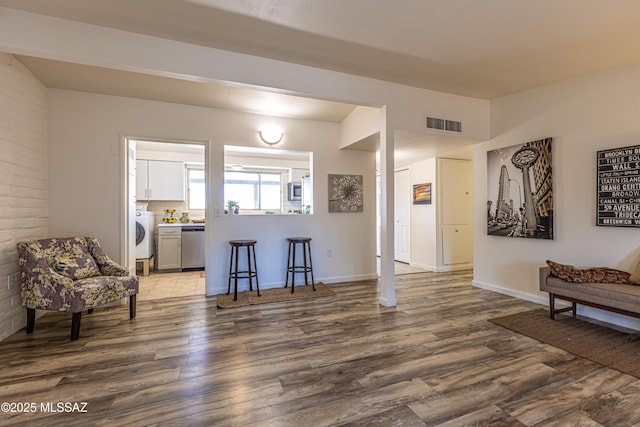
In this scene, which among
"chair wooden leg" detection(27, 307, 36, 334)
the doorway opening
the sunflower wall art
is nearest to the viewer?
"chair wooden leg" detection(27, 307, 36, 334)

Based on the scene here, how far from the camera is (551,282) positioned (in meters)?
2.97

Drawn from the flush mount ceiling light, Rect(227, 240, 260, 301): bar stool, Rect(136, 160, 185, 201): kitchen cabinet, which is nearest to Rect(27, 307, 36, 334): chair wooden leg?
Rect(227, 240, 260, 301): bar stool

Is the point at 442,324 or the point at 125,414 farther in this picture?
A: the point at 442,324

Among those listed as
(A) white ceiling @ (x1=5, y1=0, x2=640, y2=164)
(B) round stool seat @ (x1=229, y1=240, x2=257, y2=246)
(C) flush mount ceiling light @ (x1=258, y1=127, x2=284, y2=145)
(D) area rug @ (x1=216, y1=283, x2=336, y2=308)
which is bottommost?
(D) area rug @ (x1=216, y1=283, x2=336, y2=308)

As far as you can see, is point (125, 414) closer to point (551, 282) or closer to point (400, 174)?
point (551, 282)

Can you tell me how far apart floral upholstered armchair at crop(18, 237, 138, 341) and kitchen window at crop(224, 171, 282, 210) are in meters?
3.53

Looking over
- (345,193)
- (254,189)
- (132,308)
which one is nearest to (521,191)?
(345,193)

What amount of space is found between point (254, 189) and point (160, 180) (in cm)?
190

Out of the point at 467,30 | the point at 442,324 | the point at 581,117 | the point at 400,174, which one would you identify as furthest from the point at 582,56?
the point at 400,174

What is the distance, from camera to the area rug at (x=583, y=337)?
2189 mm

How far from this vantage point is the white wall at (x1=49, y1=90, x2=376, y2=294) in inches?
133

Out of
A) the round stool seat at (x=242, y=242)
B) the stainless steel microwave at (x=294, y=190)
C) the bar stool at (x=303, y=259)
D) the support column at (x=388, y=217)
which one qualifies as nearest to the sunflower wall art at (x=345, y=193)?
the bar stool at (x=303, y=259)

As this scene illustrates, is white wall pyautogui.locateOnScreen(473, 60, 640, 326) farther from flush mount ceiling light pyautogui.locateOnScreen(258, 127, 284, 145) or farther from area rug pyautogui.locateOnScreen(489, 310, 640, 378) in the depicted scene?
flush mount ceiling light pyautogui.locateOnScreen(258, 127, 284, 145)

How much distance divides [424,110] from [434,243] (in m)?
2.63
